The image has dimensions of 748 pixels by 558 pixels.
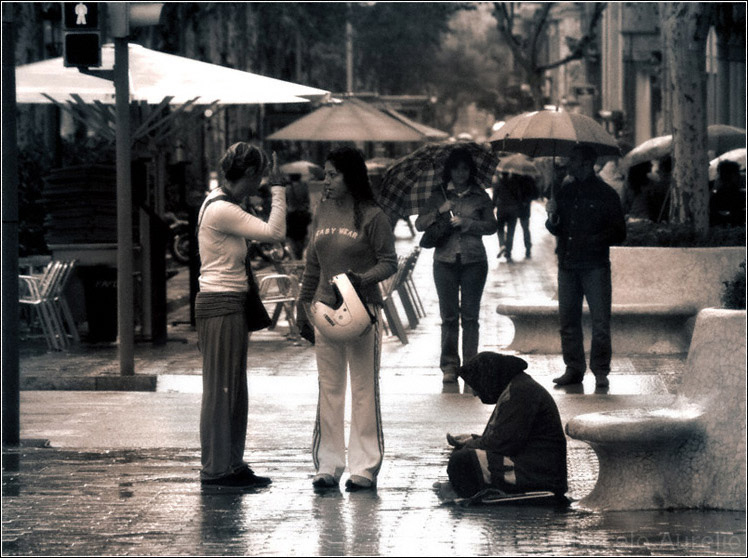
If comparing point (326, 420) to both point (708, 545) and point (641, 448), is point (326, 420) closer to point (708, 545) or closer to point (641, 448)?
point (641, 448)

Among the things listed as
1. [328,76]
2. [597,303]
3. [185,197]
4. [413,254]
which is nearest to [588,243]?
[597,303]

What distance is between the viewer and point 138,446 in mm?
9219

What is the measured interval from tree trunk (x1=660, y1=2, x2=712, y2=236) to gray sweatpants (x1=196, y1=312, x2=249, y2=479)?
9150 mm

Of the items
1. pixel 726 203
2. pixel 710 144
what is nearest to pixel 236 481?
pixel 726 203

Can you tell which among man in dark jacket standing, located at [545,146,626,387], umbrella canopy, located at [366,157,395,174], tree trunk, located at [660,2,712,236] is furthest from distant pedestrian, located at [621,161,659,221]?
umbrella canopy, located at [366,157,395,174]

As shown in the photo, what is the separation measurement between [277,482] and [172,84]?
7.47 meters

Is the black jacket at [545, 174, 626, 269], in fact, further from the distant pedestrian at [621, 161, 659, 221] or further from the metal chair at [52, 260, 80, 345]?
the distant pedestrian at [621, 161, 659, 221]

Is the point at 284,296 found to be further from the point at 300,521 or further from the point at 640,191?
the point at 300,521

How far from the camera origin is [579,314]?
11.9 m

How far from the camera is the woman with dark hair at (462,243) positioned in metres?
11.6

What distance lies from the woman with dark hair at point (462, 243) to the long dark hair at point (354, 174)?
3588 mm

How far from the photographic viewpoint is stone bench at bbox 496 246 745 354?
13.7 m

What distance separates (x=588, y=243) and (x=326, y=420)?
13.8ft

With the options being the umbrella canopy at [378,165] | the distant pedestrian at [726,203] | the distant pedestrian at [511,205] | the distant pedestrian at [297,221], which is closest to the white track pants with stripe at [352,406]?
the distant pedestrian at [726,203]
